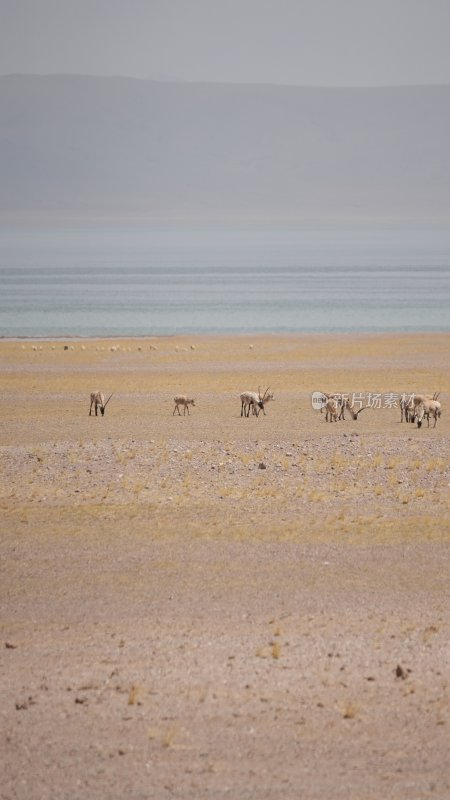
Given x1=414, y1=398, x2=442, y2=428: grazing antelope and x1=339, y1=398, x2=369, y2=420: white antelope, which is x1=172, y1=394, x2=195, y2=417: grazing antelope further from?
x1=414, y1=398, x2=442, y2=428: grazing antelope

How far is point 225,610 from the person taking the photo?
13258 millimetres

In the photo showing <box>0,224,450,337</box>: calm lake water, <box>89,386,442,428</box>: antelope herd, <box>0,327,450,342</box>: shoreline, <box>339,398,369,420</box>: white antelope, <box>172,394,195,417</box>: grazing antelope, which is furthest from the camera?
<box>0,224,450,337</box>: calm lake water

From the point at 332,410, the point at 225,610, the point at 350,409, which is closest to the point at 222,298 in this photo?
the point at 350,409

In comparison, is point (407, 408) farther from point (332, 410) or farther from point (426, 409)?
point (332, 410)

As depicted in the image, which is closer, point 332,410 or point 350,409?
point 332,410

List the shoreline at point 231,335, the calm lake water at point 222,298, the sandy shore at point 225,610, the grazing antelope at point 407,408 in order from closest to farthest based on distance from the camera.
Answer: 1. the sandy shore at point 225,610
2. the grazing antelope at point 407,408
3. the shoreline at point 231,335
4. the calm lake water at point 222,298

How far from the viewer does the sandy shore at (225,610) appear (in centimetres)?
960

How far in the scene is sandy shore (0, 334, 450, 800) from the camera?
9602 millimetres

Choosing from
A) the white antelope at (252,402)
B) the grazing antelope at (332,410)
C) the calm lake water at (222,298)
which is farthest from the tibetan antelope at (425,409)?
the calm lake water at (222,298)

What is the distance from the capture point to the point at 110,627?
1266 centimetres

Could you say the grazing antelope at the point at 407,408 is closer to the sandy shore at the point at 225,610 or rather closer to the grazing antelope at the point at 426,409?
the grazing antelope at the point at 426,409

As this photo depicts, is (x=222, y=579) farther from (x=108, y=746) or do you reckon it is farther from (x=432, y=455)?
(x=432, y=455)

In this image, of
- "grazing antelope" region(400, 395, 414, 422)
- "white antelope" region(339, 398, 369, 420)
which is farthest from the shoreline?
"grazing antelope" region(400, 395, 414, 422)

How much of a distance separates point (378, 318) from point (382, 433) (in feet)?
→ 149
